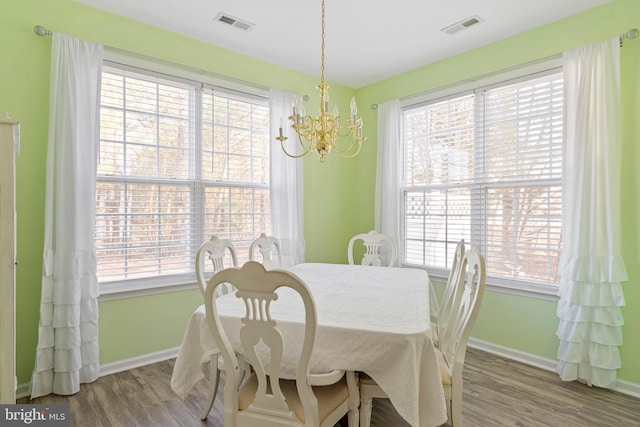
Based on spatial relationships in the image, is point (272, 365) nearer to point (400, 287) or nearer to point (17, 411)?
point (400, 287)

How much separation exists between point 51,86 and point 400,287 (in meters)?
2.77

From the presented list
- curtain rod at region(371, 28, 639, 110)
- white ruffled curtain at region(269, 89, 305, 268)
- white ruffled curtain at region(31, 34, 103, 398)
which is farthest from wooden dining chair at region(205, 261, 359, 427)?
curtain rod at region(371, 28, 639, 110)

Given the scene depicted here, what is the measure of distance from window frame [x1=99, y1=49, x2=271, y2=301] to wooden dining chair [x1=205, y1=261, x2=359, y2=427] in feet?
5.69

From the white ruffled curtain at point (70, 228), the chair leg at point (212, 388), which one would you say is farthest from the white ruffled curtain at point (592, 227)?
the white ruffled curtain at point (70, 228)

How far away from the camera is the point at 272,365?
140 cm

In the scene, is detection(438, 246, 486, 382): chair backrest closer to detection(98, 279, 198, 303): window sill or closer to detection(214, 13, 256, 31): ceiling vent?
detection(98, 279, 198, 303): window sill

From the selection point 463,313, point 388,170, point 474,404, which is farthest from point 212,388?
point 388,170

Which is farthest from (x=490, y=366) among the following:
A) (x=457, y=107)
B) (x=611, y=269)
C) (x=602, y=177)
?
(x=457, y=107)

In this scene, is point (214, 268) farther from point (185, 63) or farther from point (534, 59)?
point (534, 59)

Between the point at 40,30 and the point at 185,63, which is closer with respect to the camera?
the point at 40,30

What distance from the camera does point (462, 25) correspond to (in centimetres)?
292

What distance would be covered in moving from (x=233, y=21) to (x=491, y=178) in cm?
260

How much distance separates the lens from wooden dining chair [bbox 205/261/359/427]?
132 cm

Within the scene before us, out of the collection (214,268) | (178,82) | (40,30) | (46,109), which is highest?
(40,30)
